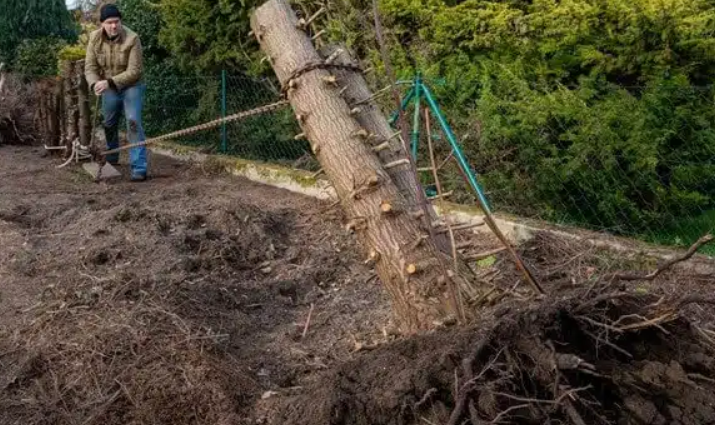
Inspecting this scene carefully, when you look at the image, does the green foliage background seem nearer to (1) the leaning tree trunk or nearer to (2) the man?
(2) the man

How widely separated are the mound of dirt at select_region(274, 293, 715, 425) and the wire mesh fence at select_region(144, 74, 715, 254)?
222 centimetres

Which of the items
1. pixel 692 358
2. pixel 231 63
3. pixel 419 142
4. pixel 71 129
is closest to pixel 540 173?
pixel 419 142

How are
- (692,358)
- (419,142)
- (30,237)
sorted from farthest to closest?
(419,142) < (30,237) < (692,358)

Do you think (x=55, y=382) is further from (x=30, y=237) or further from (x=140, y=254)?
(x=30, y=237)

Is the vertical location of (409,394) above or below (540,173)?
above

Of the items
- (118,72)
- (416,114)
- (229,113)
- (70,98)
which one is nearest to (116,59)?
(118,72)

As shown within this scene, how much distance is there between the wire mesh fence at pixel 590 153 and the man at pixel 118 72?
3.14 m

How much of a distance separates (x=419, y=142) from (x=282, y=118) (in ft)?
7.68

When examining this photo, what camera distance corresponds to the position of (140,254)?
4.87 metres

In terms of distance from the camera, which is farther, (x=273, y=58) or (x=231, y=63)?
(x=231, y=63)

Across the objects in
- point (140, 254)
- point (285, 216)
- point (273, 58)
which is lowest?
point (285, 216)

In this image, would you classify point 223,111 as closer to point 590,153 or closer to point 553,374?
point 590,153

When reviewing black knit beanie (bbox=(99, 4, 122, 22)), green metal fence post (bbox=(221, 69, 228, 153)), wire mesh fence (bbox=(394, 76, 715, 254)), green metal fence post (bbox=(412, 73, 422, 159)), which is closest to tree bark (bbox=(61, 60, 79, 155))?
black knit beanie (bbox=(99, 4, 122, 22))

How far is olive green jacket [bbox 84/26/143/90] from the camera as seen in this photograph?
25.8ft
